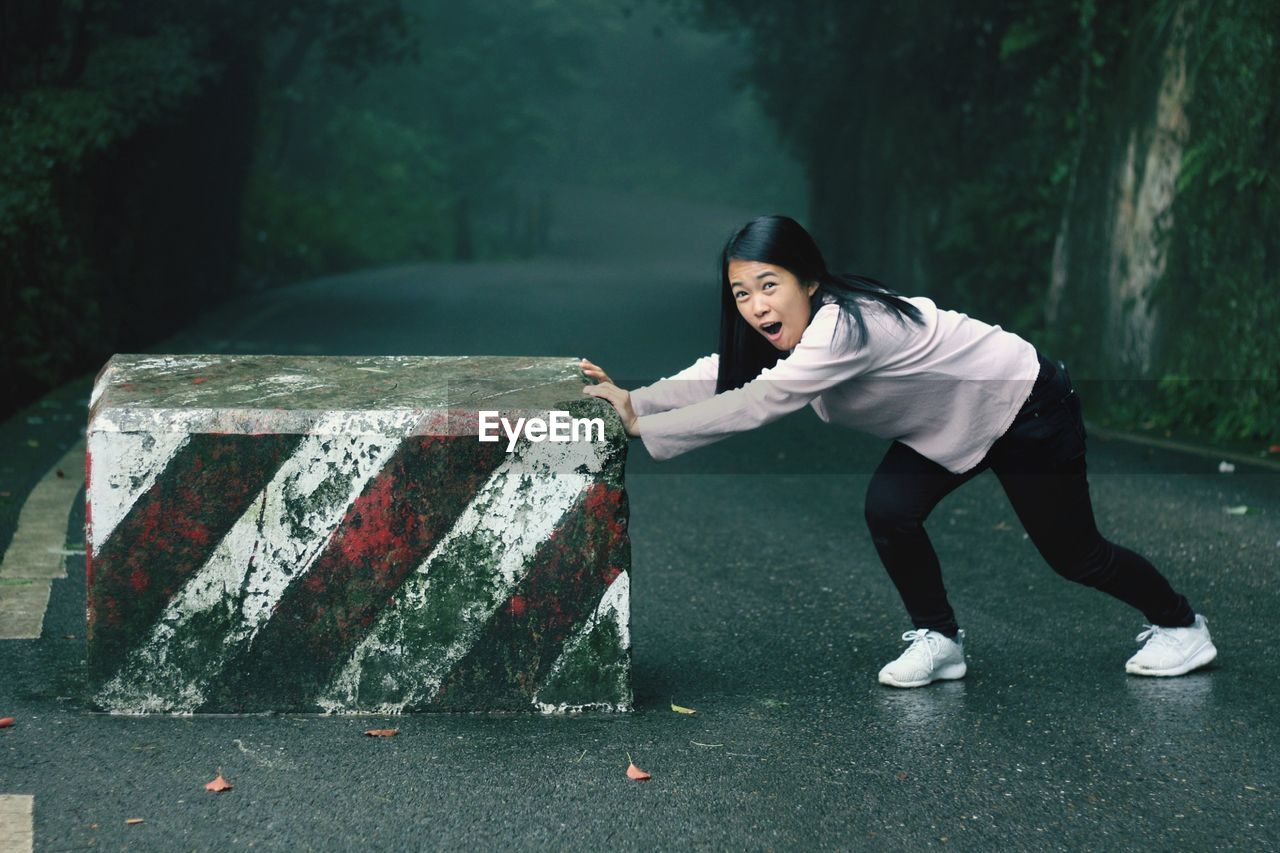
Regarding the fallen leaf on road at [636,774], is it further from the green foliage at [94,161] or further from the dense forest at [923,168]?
the green foliage at [94,161]

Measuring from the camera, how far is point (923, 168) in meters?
17.4

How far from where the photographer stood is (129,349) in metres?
12.5

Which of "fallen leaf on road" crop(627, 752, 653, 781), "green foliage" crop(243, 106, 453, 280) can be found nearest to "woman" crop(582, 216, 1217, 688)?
"fallen leaf on road" crop(627, 752, 653, 781)

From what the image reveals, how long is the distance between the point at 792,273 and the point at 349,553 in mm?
1379

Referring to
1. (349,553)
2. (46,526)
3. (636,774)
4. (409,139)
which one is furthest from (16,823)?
(409,139)

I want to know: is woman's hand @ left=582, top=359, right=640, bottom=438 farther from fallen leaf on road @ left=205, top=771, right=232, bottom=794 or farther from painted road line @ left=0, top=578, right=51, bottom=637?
painted road line @ left=0, top=578, right=51, bottom=637

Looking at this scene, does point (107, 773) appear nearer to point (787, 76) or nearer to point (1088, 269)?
point (1088, 269)

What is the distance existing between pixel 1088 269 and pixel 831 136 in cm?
1113

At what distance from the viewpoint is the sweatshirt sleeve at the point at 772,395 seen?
4.11 meters

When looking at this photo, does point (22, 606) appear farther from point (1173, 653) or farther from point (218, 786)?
point (1173, 653)

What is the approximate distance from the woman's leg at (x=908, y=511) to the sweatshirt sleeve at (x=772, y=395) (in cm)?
45

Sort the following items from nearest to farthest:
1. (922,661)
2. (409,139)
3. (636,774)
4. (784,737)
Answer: (636,774) < (784,737) < (922,661) < (409,139)

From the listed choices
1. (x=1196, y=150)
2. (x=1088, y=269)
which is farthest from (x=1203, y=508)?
(x=1088, y=269)

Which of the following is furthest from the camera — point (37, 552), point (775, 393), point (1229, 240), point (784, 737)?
point (1229, 240)
